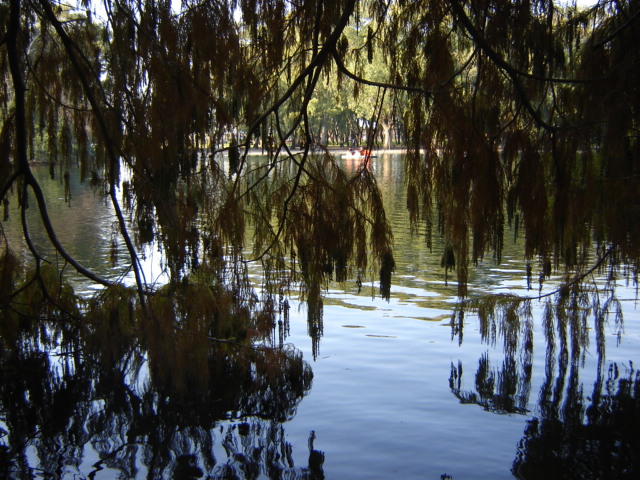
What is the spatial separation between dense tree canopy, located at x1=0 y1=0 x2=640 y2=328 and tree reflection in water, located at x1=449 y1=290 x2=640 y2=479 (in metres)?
0.71

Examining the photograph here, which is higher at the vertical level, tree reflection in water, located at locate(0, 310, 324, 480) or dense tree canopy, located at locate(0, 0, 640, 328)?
dense tree canopy, located at locate(0, 0, 640, 328)

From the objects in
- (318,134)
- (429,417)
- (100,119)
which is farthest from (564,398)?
(100,119)

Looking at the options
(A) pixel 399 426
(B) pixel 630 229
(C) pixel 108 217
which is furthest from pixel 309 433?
(C) pixel 108 217

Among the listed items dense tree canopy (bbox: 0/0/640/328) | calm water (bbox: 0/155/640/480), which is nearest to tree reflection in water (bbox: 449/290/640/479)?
calm water (bbox: 0/155/640/480)

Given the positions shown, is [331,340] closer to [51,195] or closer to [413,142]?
[413,142]

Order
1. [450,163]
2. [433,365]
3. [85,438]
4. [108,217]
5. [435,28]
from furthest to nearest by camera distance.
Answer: [108,217] < [433,365] < [85,438] < [435,28] < [450,163]

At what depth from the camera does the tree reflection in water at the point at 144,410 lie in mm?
3277

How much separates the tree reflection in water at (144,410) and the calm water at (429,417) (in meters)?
0.02

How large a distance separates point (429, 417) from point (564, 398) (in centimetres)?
75

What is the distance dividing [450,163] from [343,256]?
488 mm

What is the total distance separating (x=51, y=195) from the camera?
17.8 m

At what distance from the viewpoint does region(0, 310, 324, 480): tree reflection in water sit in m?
3.28

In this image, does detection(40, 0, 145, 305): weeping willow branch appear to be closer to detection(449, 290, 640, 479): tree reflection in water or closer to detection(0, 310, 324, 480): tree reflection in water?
detection(0, 310, 324, 480): tree reflection in water

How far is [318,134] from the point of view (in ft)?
9.80
